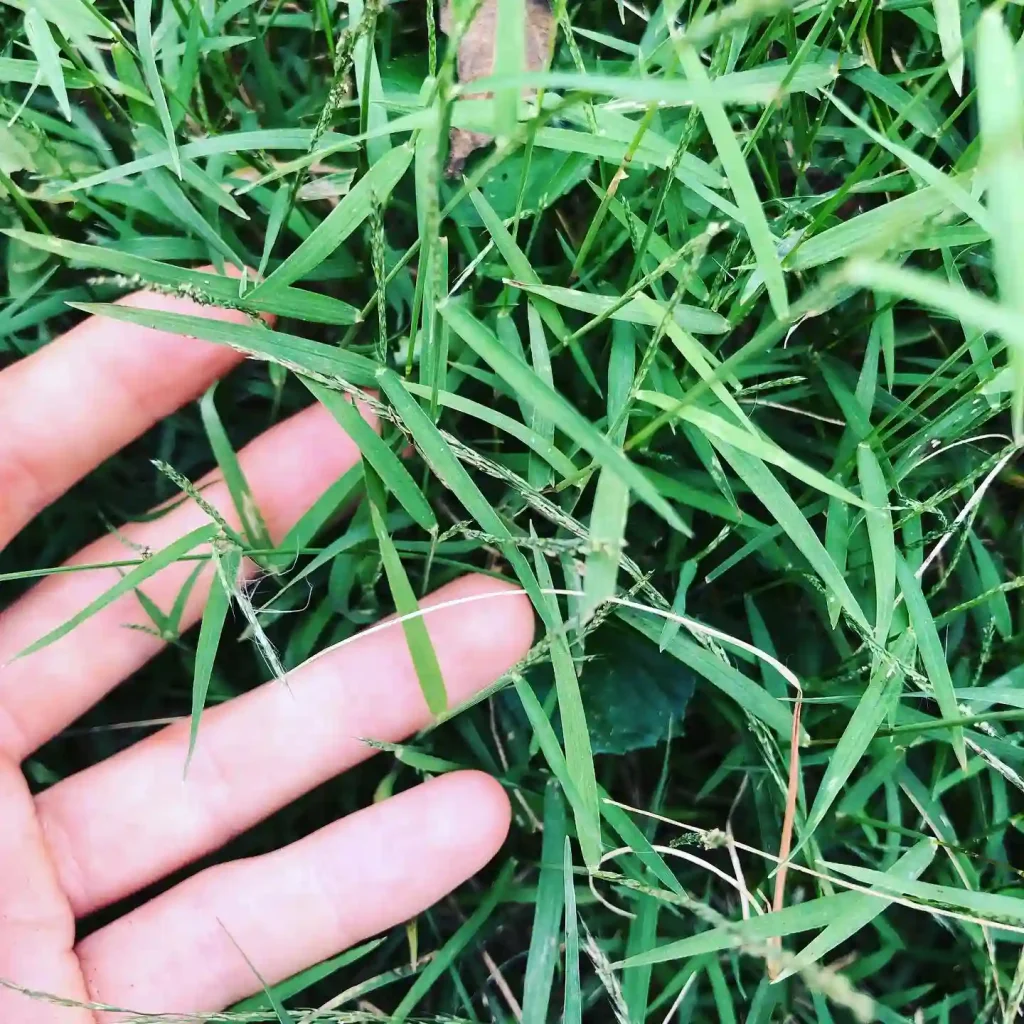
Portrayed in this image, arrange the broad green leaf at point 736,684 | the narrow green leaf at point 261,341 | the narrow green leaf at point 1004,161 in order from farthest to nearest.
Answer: the broad green leaf at point 736,684
the narrow green leaf at point 261,341
the narrow green leaf at point 1004,161

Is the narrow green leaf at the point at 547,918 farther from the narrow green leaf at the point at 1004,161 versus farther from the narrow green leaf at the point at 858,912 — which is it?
the narrow green leaf at the point at 1004,161

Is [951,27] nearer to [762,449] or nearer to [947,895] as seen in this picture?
[762,449]

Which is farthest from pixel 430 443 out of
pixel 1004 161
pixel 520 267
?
pixel 1004 161

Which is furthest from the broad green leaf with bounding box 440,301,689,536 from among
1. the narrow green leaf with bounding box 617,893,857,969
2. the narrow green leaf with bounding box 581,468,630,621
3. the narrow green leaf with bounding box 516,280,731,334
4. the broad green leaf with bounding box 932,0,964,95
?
the broad green leaf with bounding box 932,0,964,95

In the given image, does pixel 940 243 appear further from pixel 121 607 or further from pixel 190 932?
pixel 190 932

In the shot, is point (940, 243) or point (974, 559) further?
point (974, 559)

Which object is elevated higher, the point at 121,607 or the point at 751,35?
the point at 751,35

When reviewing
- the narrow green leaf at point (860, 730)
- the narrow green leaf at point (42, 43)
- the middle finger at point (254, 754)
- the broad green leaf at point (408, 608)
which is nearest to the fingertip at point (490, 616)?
the middle finger at point (254, 754)

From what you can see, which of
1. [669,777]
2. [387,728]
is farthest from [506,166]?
[669,777]

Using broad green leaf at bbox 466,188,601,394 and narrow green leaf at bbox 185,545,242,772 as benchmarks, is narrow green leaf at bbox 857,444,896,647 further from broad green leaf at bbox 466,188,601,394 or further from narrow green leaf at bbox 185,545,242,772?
narrow green leaf at bbox 185,545,242,772
